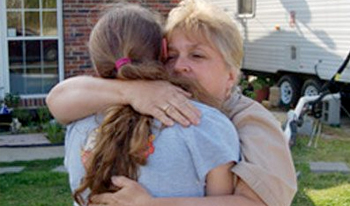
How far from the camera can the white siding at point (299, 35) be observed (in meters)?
10.7

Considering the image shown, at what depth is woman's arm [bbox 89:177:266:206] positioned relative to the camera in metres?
1.50

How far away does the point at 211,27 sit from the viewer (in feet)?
5.38

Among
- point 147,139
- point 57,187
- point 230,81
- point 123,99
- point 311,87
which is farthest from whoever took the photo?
point 311,87

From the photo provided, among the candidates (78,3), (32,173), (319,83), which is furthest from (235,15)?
(32,173)

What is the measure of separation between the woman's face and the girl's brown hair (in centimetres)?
3

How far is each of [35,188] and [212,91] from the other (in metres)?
4.58

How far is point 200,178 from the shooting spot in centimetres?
149

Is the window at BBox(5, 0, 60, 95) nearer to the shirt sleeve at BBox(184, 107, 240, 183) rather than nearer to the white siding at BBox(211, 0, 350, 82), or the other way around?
the white siding at BBox(211, 0, 350, 82)

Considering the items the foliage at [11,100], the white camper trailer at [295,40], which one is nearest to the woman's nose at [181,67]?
the foliage at [11,100]

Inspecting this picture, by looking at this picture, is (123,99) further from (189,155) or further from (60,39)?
(60,39)

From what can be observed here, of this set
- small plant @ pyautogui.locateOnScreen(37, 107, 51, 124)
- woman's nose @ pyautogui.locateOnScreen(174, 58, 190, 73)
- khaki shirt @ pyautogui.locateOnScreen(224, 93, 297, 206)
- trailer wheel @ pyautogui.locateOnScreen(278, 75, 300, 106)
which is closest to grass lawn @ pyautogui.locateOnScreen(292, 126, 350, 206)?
trailer wheel @ pyautogui.locateOnScreen(278, 75, 300, 106)

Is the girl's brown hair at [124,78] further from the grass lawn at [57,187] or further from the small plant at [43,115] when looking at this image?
the small plant at [43,115]

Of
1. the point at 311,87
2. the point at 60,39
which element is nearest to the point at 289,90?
the point at 311,87

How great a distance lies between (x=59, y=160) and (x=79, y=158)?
5.52 metres
